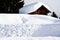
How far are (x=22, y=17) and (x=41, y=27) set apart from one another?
9.5 inches

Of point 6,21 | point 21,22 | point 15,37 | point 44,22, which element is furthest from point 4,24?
point 44,22

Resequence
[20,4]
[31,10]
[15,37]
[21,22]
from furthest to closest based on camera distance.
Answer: [20,4], [31,10], [21,22], [15,37]

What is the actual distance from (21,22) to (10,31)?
6.8 inches

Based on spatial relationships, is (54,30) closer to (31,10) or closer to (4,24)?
(4,24)

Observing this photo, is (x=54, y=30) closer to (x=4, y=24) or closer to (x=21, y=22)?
(x=21, y=22)

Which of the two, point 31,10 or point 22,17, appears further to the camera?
point 31,10

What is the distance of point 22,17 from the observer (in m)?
1.74

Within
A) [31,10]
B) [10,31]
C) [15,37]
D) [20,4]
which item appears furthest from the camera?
[20,4]

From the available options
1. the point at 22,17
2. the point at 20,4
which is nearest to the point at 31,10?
the point at 20,4

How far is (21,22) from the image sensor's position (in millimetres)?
1680

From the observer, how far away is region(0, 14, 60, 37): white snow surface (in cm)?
153

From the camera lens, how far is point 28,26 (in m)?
1.63

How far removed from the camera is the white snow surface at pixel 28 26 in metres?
1.53

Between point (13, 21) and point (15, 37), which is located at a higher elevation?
point (13, 21)
